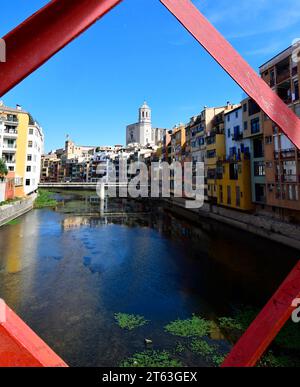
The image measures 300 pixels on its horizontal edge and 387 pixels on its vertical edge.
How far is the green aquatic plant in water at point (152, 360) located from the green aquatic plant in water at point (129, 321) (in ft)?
5.25

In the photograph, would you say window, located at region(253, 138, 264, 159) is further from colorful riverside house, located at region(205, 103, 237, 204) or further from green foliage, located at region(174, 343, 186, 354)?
green foliage, located at region(174, 343, 186, 354)

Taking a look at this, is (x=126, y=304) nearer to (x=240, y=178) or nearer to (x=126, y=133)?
(x=240, y=178)

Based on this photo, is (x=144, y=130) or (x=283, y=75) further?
(x=144, y=130)

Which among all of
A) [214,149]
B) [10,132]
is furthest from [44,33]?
[10,132]

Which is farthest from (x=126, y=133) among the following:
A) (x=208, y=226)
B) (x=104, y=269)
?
(x=104, y=269)

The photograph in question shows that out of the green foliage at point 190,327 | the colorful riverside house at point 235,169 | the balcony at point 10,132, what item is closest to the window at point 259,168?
the colorful riverside house at point 235,169

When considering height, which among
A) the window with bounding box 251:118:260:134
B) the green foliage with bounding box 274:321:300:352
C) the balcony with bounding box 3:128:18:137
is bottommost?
the green foliage with bounding box 274:321:300:352

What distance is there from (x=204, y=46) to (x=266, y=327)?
62.1 inches

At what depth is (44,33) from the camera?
47.9 inches

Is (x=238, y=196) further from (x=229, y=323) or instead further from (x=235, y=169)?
(x=229, y=323)

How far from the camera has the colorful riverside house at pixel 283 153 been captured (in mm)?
19719

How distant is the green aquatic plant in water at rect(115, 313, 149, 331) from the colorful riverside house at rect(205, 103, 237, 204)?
26.3m

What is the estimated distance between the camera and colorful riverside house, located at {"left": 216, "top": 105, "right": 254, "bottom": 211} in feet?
90.1

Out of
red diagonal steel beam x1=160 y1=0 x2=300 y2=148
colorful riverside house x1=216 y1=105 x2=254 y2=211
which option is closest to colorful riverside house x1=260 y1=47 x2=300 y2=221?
colorful riverside house x1=216 y1=105 x2=254 y2=211
